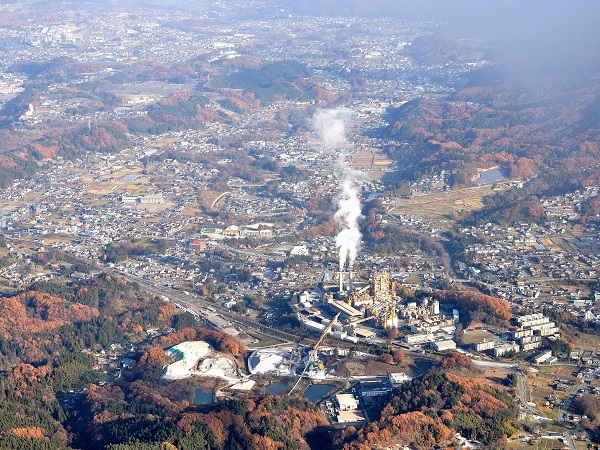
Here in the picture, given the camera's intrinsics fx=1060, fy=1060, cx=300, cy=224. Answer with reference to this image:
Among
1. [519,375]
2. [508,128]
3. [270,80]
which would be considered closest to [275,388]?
[519,375]

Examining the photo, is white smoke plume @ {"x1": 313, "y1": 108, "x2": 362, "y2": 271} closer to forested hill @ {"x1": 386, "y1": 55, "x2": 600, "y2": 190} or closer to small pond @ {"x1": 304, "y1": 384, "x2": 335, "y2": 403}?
forested hill @ {"x1": 386, "y1": 55, "x2": 600, "y2": 190}

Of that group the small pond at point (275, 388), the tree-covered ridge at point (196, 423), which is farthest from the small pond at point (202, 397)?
the small pond at point (275, 388)

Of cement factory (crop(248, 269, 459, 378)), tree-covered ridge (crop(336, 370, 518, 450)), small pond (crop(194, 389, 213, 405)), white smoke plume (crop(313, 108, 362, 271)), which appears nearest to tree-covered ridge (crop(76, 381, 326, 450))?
small pond (crop(194, 389, 213, 405))

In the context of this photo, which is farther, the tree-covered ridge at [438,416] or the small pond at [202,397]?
the small pond at [202,397]

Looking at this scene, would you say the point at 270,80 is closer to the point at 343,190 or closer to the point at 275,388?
the point at 343,190

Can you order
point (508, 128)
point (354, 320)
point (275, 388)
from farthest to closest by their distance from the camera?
point (508, 128), point (354, 320), point (275, 388)

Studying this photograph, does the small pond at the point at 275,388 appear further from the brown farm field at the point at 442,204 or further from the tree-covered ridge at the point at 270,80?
the tree-covered ridge at the point at 270,80
